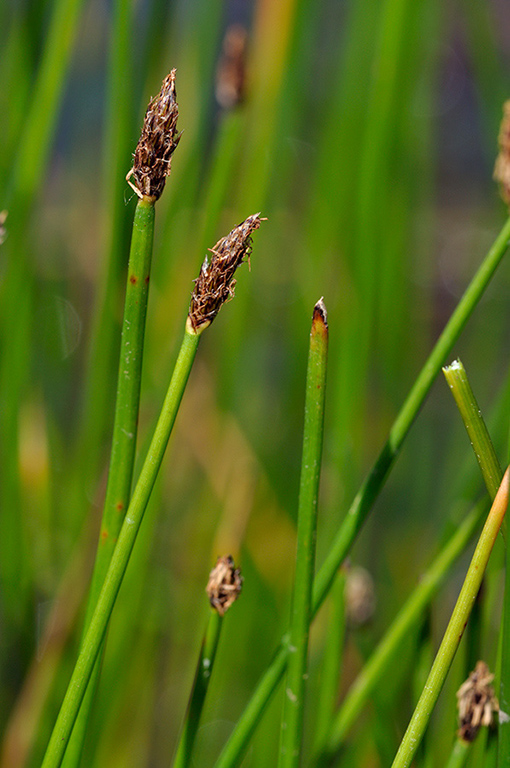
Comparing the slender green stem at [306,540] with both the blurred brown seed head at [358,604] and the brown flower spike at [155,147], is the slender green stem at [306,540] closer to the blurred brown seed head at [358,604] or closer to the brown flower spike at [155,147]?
the brown flower spike at [155,147]

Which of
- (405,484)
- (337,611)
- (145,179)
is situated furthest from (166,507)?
(145,179)

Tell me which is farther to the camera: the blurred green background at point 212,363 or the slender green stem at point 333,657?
the blurred green background at point 212,363

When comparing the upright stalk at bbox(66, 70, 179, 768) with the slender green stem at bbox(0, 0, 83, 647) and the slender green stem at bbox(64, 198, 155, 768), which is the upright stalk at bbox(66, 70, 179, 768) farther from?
the slender green stem at bbox(0, 0, 83, 647)

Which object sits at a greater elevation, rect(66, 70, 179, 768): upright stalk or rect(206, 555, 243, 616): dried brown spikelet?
rect(66, 70, 179, 768): upright stalk

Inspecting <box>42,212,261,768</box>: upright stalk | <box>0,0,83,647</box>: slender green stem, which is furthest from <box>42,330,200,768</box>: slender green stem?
<box>0,0,83,647</box>: slender green stem

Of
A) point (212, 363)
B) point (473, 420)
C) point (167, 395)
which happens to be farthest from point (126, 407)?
point (212, 363)

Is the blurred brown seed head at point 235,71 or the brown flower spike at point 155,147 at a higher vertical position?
the blurred brown seed head at point 235,71

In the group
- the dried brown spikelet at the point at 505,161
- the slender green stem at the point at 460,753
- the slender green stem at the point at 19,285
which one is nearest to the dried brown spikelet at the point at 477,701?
the slender green stem at the point at 460,753

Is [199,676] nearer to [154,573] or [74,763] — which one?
[74,763]
